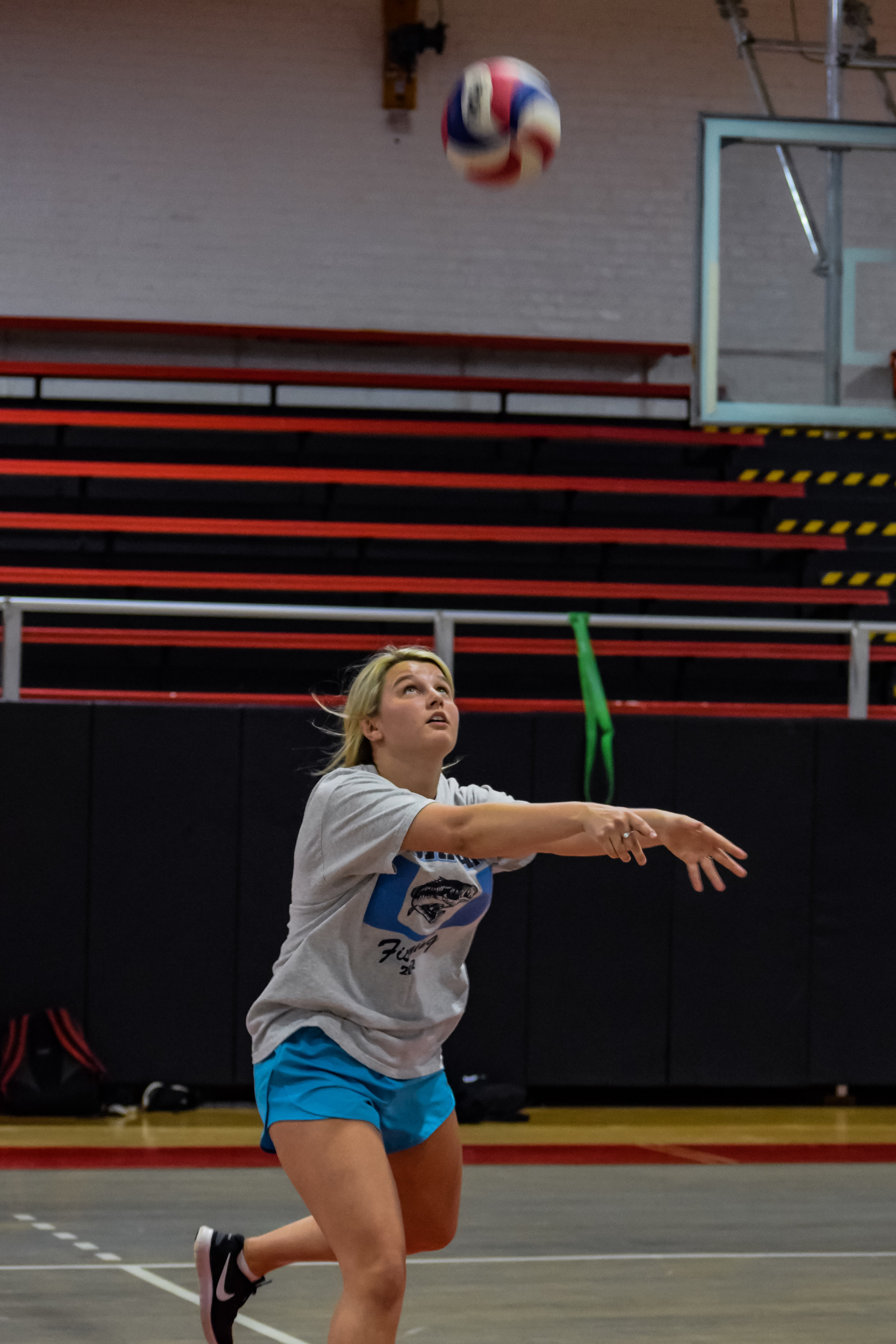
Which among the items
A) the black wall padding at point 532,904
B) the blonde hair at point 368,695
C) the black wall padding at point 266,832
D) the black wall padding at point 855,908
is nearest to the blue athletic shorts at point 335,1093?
the blonde hair at point 368,695

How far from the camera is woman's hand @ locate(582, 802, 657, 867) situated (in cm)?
303

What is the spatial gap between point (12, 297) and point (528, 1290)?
423 inches

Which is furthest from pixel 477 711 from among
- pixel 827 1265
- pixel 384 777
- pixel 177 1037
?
pixel 384 777

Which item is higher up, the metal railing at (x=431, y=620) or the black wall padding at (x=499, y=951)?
the metal railing at (x=431, y=620)

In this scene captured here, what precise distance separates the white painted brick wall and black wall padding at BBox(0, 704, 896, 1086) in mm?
6974

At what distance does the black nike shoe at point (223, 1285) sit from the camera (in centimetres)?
380

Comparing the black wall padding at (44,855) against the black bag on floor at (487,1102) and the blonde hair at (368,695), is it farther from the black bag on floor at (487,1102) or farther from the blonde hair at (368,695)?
the blonde hair at (368,695)

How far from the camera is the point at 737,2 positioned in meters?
13.4

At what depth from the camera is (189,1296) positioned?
465 cm

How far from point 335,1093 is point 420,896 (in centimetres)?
42

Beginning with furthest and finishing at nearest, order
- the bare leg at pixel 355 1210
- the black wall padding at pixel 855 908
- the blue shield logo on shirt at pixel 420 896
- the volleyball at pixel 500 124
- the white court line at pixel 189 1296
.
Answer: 1. the black wall padding at pixel 855 908
2. the volleyball at pixel 500 124
3. the white court line at pixel 189 1296
4. the blue shield logo on shirt at pixel 420 896
5. the bare leg at pixel 355 1210

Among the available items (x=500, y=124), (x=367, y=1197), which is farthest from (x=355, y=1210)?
(x=500, y=124)

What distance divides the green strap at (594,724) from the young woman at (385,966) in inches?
158

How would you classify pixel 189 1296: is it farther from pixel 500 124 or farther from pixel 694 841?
pixel 500 124
